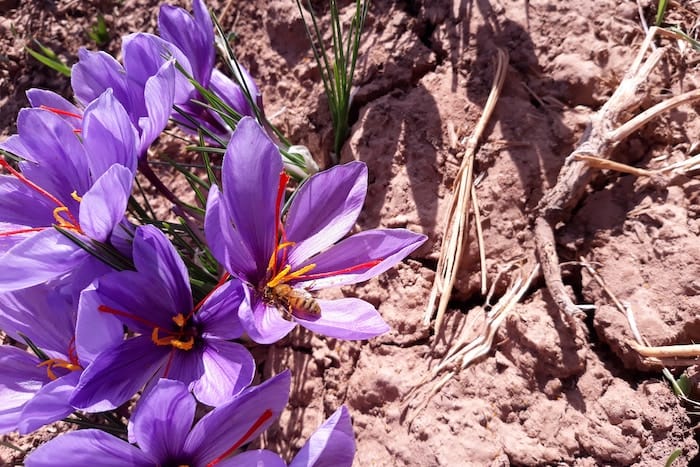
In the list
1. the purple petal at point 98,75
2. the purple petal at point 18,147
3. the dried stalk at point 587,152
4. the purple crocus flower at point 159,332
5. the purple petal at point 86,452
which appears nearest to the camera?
the purple petal at point 86,452

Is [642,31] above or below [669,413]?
above

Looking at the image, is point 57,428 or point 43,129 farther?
point 57,428

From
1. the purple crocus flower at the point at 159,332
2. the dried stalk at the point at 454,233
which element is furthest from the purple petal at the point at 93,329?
the dried stalk at the point at 454,233

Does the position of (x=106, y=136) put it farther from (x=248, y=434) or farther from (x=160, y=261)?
(x=248, y=434)

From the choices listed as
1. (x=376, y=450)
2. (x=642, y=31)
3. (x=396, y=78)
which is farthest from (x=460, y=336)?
(x=642, y=31)

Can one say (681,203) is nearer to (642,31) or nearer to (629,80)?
(629,80)

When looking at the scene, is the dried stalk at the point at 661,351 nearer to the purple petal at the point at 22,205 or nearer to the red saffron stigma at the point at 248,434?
the red saffron stigma at the point at 248,434
